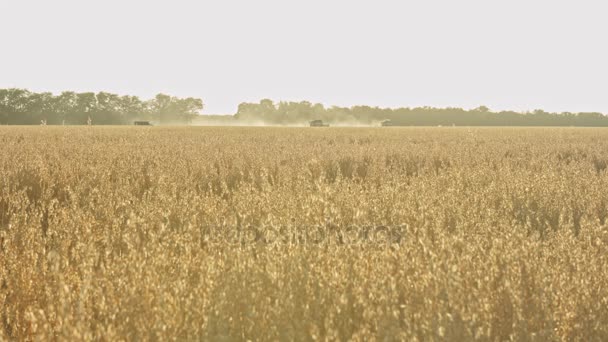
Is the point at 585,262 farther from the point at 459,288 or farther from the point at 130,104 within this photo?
the point at 130,104

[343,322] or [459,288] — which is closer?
[459,288]

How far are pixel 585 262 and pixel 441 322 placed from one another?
103cm

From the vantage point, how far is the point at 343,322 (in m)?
2.13

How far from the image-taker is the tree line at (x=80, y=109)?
7444 cm

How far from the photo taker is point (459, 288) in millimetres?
1990

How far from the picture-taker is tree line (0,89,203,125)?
7444 centimetres

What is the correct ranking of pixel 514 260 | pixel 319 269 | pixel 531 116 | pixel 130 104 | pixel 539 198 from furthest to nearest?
pixel 130 104 → pixel 531 116 → pixel 539 198 → pixel 514 260 → pixel 319 269

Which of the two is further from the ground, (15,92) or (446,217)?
(15,92)

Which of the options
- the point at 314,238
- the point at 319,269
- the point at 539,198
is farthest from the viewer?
the point at 539,198

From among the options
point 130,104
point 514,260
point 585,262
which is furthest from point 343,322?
point 130,104

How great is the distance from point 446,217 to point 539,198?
1428mm

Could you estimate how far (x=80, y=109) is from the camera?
83.9 m

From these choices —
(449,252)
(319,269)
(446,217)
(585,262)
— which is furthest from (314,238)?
(446,217)

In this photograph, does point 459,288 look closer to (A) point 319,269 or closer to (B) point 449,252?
(B) point 449,252
